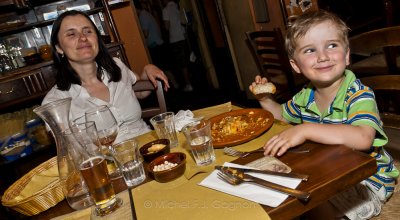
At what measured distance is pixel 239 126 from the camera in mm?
1287

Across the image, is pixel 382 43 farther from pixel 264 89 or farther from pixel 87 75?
pixel 87 75

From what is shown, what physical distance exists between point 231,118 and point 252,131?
0.73 feet

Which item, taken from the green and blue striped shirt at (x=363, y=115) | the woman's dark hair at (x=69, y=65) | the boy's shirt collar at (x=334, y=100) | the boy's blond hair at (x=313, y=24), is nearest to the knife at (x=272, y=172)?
the green and blue striped shirt at (x=363, y=115)

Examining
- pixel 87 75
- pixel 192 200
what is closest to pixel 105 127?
pixel 192 200

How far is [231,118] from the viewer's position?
55.8 inches

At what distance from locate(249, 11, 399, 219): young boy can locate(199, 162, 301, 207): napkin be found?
0.51ft

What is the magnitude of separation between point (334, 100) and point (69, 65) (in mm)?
1831

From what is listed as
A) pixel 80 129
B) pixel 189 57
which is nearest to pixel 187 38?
pixel 189 57

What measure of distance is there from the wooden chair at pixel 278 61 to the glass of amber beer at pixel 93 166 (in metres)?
2.30

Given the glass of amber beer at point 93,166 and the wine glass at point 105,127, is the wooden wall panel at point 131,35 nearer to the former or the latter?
the wine glass at point 105,127

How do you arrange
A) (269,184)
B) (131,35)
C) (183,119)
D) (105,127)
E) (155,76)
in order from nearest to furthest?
1. (269,184)
2. (105,127)
3. (183,119)
4. (155,76)
5. (131,35)

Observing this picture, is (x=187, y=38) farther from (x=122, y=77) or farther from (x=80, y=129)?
(x=80, y=129)

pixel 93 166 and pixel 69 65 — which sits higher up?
pixel 69 65

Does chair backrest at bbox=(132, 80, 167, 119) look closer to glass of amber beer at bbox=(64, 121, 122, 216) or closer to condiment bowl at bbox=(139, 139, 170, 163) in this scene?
condiment bowl at bbox=(139, 139, 170, 163)
